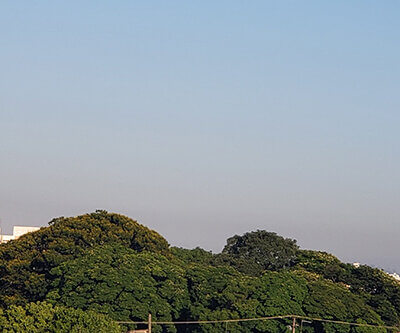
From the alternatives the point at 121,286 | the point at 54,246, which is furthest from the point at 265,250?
the point at 121,286

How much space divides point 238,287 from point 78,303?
712 centimetres

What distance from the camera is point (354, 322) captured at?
131 feet

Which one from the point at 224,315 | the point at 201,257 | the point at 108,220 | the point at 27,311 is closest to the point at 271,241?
the point at 201,257

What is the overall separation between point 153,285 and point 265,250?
1843cm

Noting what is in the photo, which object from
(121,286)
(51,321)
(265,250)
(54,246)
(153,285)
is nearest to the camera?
(51,321)

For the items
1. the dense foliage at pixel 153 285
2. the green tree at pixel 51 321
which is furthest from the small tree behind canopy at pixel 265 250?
the green tree at pixel 51 321

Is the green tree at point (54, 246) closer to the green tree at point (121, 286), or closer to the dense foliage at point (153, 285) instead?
the dense foliage at point (153, 285)

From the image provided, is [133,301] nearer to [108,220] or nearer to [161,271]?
[161,271]

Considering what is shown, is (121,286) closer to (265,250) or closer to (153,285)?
(153,285)

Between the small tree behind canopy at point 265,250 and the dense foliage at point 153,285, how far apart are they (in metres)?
9.12

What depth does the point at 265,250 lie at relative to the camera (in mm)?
57281

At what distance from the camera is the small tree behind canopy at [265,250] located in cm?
5594

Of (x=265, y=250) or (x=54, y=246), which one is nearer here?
(x=54, y=246)

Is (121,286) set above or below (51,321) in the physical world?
above
